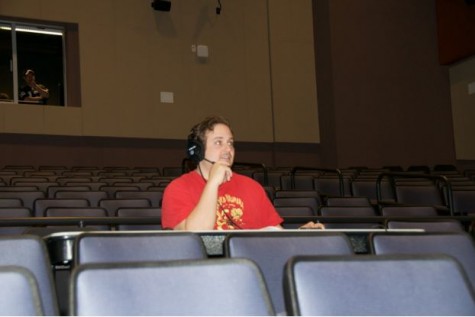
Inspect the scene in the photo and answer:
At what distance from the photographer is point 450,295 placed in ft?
4.87

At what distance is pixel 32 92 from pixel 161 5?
9.43 ft

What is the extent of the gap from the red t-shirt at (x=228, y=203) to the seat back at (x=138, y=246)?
0.71m

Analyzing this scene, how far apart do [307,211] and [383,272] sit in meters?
2.47

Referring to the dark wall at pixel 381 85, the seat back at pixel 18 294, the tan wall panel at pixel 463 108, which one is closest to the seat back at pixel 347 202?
the seat back at pixel 18 294

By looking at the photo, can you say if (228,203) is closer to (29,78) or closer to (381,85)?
(29,78)

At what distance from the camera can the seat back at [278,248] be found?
2006 millimetres

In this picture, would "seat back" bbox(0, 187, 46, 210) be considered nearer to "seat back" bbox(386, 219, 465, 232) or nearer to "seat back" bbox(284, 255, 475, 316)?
"seat back" bbox(386, 219, 465, 232)

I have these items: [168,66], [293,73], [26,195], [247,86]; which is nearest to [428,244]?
[26,195]

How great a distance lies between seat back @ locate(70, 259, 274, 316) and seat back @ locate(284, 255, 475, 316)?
0.32ft

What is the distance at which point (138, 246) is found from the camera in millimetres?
1987

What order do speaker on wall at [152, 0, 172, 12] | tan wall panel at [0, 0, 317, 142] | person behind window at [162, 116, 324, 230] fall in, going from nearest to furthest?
person behind window at [162, 116, 324, 230], tan wall panel at [0, 0, 317, 142], speaker on wall at [152, 0, 172, 12]

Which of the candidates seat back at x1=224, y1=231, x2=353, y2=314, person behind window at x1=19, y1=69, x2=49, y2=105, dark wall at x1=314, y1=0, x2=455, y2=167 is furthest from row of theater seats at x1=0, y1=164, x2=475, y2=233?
dark wall at x1=314, y1=0, x2=455, y2=167

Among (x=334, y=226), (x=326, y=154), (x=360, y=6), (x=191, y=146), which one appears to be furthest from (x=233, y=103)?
(x=191, y=146)

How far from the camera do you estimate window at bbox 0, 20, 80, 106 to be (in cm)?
1048
